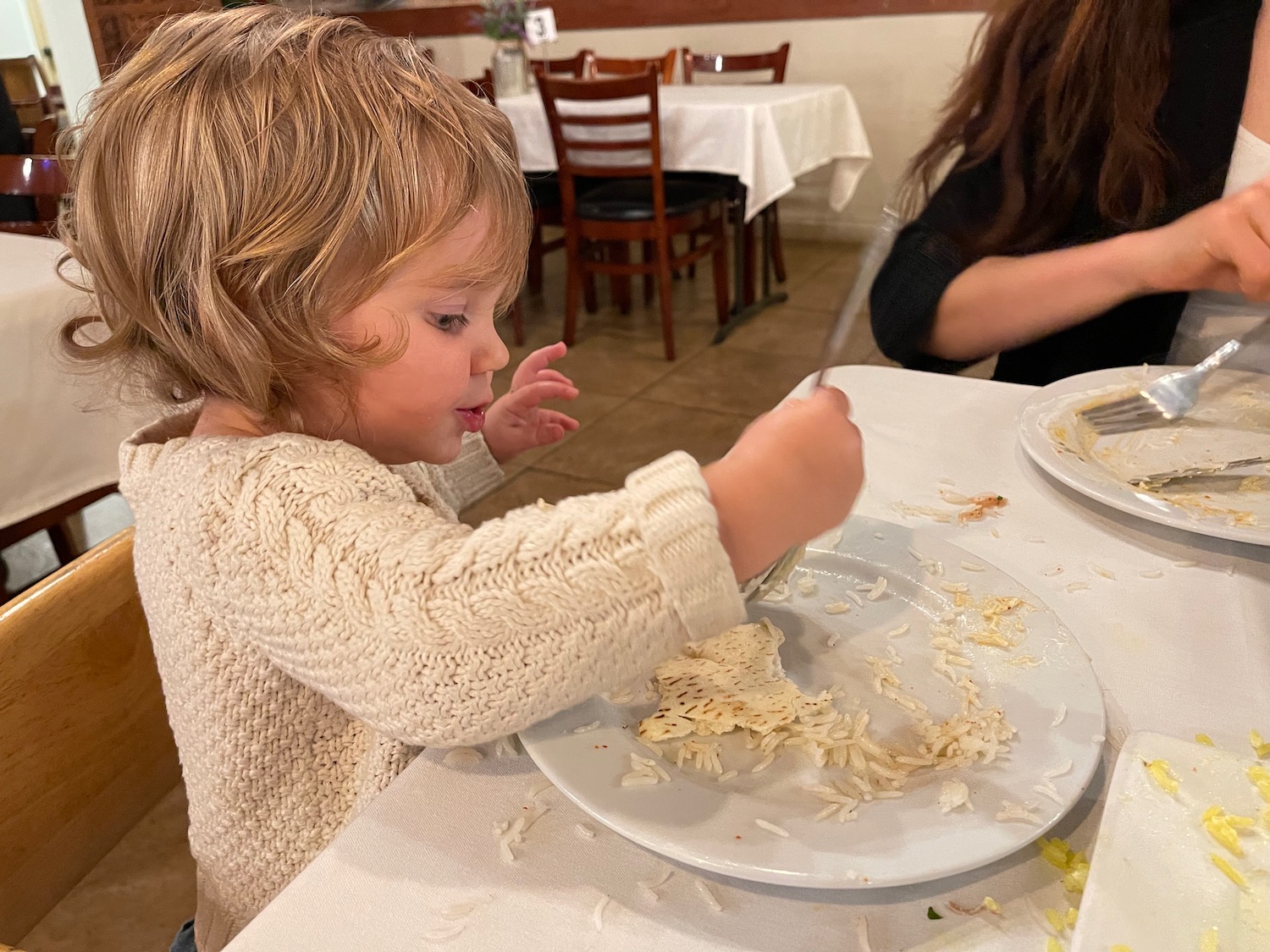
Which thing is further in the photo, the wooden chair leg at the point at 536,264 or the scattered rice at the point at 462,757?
the wooden chair leg at the point at 536,264

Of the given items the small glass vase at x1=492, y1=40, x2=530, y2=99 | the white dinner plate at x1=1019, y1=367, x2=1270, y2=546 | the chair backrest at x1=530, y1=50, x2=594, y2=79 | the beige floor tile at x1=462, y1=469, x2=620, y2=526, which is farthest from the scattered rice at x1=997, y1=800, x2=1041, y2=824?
the chair backrest at x1=530, y1=50, x2=594, y2=79

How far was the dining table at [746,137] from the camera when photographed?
3182 millimetres

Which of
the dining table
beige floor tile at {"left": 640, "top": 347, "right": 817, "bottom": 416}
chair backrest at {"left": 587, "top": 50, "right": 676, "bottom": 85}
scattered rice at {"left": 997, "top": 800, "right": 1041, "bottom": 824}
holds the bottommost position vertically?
beige floor tile at {"left": 640, "top": 347, "right": 817, "bottom": 416}

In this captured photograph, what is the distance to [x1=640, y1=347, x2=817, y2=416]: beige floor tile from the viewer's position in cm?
298

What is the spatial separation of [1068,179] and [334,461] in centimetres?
100

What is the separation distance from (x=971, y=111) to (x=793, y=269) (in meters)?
3.34

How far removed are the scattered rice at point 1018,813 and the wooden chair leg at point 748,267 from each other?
10.9 feet

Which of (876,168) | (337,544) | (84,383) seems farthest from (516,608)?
(876,168)

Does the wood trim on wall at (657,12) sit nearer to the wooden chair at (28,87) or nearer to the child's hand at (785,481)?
the wooden chair at (28,87)

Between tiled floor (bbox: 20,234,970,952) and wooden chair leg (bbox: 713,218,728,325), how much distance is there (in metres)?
0.12

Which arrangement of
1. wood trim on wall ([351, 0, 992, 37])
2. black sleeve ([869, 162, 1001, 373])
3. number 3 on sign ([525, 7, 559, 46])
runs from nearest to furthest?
black sleeve ([869, 162, 1001, 373]) → number 3 on sign ([525, 7, 559, 46]) → wood trim on wall ([351, 0, 992, 37])

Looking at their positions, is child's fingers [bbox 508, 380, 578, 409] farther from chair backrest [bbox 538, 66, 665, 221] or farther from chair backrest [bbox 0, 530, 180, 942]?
chair backrest [bbox 538, 66, 665, 221]

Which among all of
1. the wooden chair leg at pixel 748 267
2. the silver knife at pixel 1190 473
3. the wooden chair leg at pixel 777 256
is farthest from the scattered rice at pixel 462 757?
the wooden chair leg at pixel 777 256

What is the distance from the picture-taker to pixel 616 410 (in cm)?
298
